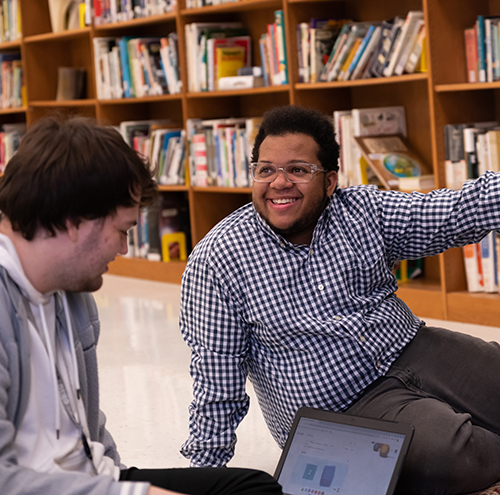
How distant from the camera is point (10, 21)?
5281 mm

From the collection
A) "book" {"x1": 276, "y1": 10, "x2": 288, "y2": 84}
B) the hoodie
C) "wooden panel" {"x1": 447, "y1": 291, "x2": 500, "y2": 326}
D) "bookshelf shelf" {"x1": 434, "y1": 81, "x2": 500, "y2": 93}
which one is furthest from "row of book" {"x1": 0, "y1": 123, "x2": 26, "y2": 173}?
the hoodie

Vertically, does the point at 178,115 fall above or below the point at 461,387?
above

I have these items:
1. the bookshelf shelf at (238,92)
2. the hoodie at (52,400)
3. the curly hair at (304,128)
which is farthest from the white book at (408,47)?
the hoodie at (52,400)

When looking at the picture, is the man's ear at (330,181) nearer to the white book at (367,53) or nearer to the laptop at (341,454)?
the laptop at (341,454)

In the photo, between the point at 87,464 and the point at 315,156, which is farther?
the point at 315,156

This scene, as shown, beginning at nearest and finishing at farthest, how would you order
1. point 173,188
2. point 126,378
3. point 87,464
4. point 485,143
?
point 87,464, point 126,378, point 485,143, point 173,188

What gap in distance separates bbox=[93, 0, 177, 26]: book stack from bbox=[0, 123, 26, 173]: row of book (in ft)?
4.03

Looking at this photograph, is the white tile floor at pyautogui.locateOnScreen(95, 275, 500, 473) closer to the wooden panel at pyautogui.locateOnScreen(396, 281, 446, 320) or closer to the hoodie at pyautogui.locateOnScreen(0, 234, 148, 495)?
the wooden panel at pyautogui.locateOnScreen(396, 281, 446, 320)

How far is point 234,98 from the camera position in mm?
4348

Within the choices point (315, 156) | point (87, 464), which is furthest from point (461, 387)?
point (87, 464)

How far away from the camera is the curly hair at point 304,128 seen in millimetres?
1750

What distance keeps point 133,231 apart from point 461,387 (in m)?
3.17

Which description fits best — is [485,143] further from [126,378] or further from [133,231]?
[133,231]

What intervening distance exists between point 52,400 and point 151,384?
1.73 metres
